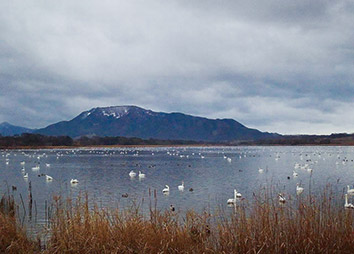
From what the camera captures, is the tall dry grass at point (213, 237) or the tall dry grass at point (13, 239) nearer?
the tall dry grass at point (213, 237)

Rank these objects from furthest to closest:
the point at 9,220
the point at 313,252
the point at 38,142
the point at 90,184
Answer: the point at 38,142, the point at 90,184, the point at 9,220, the point at 313,252

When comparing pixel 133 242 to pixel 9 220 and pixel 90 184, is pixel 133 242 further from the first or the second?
pixel 90 184

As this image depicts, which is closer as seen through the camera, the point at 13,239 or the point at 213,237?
the point at 213,237

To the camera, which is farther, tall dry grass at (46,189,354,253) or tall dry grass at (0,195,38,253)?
tall dry grass at (0,195,38,253)

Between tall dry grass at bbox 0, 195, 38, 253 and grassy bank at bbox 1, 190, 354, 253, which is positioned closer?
grassy bank at bbox 1, 190, 354, 253

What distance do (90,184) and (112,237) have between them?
75.5ft

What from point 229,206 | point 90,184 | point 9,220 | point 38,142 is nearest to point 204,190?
point 229,206

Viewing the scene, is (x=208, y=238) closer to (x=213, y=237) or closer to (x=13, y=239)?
(x=213, y=237)

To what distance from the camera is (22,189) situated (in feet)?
89.3

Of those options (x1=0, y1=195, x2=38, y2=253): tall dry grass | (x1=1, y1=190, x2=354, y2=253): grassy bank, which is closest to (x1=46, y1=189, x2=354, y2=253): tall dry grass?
(x1=1, y1=190, x2=354, y2=253): grassy bank

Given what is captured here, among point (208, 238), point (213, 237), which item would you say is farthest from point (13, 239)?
point (213, 237)

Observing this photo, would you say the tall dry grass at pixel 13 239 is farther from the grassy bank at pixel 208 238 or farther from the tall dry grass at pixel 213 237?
the tall dry grass at pixel 213 237

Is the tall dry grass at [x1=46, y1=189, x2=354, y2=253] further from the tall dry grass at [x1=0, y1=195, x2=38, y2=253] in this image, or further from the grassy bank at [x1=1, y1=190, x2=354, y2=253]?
the tall dry grass at [x1=0, y1=195, x2=38, y2=253]

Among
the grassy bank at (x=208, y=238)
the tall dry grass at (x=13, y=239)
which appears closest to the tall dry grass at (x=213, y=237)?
the grassy bank at (x=208, y=238)
